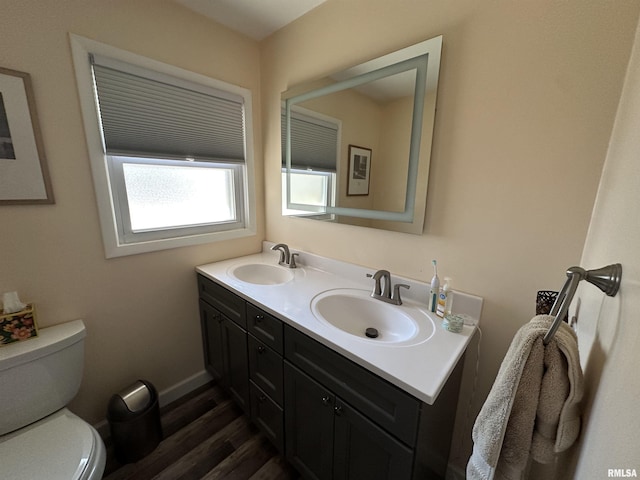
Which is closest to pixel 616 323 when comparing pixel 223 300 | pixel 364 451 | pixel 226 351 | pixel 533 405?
pixel 533 405

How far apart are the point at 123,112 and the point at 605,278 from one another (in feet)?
6.01

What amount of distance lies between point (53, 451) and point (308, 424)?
0.94m

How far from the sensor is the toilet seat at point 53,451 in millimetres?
855

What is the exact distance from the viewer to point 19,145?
1035 millimetres

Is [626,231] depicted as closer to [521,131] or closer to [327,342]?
[521,131]

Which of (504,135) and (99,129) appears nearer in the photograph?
(504,135)

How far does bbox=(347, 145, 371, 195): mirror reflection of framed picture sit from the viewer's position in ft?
4.33

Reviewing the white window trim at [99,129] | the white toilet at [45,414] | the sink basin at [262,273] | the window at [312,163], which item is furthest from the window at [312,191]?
the white toilet at [45,414]

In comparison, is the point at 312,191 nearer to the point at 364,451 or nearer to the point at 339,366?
the point at 339,366

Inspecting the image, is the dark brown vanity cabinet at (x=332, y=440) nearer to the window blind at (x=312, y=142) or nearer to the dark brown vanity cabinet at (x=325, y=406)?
the dark brown vanity cabinet at (x=325, y=406)

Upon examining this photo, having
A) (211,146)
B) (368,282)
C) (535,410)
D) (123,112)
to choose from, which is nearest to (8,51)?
(123,112)

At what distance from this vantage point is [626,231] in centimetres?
45

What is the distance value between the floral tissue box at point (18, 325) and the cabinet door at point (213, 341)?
2.45 ft

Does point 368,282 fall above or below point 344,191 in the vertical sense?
below
